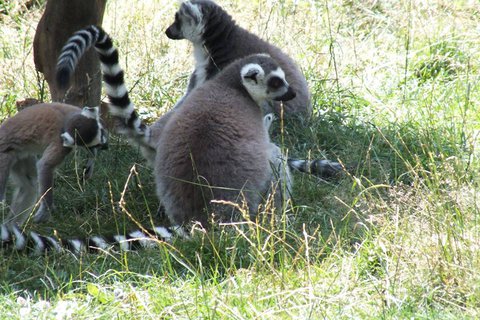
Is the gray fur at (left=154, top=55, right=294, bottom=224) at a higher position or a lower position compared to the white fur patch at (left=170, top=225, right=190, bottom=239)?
higher

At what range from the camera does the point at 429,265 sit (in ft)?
11.9

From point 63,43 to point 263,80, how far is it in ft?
5.69

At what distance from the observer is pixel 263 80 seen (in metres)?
5.66

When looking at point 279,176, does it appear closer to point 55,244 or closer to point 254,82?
point 254,82

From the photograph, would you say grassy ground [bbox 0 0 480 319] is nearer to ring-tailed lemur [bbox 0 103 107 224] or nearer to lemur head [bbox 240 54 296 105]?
ring-tailed lemur [bbox 0 103 107 224]

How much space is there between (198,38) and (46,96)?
147 cm

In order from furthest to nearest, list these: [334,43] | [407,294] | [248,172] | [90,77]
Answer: [334,43], [90,77], [248,172], [407,294]

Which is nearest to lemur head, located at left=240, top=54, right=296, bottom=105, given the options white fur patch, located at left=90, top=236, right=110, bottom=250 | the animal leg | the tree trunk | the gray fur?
the gray fur


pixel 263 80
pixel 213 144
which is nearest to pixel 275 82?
pixel 263 80

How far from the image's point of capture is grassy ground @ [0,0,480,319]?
359 cm

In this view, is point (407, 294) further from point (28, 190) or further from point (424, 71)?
point (424, 71)

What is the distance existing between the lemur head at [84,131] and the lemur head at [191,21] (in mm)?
2321

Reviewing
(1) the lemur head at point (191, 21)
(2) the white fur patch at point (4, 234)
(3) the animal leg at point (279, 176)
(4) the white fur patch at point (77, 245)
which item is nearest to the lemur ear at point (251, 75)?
(3) the animal leg at point (279, 176)

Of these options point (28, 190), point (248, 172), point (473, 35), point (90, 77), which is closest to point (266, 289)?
point (248, 172)
